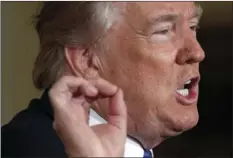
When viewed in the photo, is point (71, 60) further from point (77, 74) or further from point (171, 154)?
point (171, 154)

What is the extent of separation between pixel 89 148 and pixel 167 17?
0.35 metres

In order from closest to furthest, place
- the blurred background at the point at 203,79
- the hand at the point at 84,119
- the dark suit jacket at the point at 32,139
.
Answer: the hand at the point at 84,119, the dark suit jacket at the point at 32,139, the blurred background at the point at 203,79

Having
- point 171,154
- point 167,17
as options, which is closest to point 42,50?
point 167,17

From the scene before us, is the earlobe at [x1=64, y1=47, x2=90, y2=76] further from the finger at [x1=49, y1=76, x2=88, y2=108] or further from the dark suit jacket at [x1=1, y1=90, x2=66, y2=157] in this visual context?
the finger at [x1=49, y1=76, x2=88, y2=108]

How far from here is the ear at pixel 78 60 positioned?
35.8 inches

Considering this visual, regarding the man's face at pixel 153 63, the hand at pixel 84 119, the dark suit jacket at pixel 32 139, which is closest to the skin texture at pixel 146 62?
the man's face at pixel 153 63

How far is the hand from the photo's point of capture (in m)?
0.66

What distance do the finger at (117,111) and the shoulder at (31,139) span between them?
0.73 ft

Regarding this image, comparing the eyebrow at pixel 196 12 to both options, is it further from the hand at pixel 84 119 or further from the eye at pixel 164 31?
the hand at pixel 84 119

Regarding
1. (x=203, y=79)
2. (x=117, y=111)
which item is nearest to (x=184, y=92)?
(x=117, y=111)

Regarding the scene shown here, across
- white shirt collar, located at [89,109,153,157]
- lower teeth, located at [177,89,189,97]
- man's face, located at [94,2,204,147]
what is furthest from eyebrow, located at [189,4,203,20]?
white shirt collar, located at [89,109,153,157]

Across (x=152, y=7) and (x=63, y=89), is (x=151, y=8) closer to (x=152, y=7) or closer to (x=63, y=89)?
(x=152, y=7)

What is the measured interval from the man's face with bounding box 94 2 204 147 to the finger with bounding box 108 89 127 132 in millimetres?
198

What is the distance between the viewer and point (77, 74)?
0.91m
